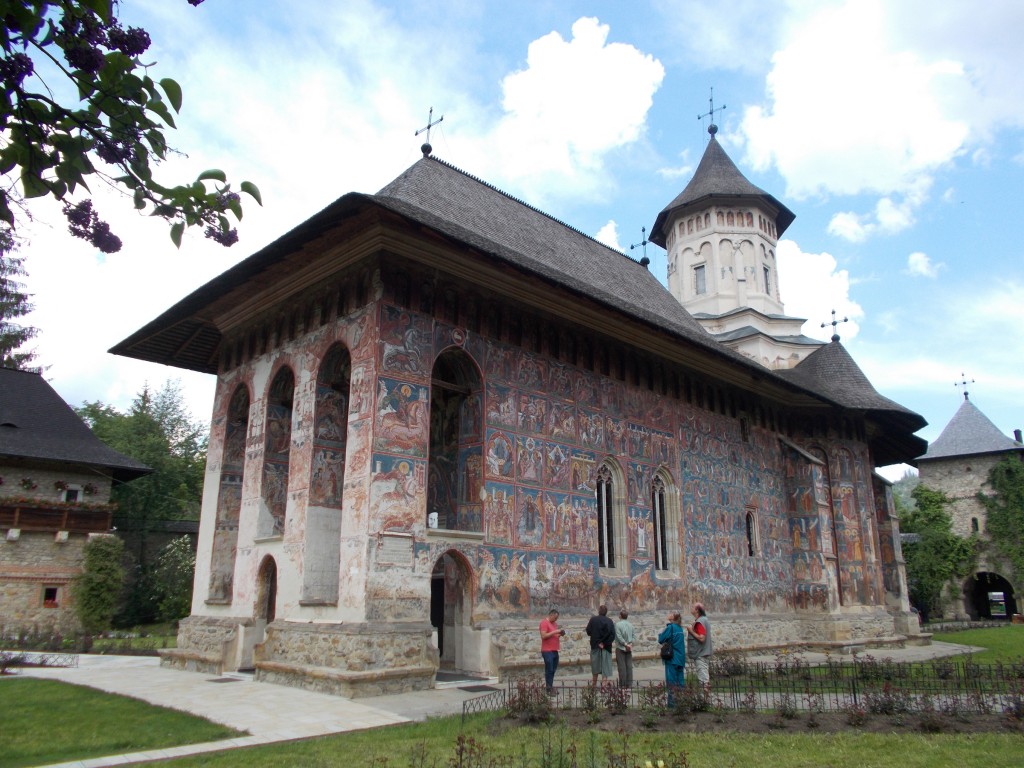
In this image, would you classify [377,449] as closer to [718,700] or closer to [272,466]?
[272,466]

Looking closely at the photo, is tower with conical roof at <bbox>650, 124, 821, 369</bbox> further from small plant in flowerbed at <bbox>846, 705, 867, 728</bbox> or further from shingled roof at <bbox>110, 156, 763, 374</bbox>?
small plant in flowerbed at <bbox>846, 705, 867, 728</bbox>

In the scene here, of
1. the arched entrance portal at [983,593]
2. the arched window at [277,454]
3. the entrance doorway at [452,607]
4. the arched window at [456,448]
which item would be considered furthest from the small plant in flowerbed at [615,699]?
the arched entrance portal at [983,593]

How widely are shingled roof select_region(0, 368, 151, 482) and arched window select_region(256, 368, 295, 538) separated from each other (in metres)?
12.5

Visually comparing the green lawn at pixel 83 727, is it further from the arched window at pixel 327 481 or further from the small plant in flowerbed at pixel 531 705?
the arched window at pixel 327 481

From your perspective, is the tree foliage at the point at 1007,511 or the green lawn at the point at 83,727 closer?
the green lawn at the point at 83,727

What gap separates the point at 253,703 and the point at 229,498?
703cm

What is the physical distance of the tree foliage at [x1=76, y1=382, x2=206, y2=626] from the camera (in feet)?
89.2

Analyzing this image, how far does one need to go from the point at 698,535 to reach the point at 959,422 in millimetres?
29989

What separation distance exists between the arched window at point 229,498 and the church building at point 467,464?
45mm

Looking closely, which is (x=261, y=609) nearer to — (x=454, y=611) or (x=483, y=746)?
(x=454, y=611)

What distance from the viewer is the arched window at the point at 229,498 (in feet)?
52.7

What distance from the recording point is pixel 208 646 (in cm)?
1487

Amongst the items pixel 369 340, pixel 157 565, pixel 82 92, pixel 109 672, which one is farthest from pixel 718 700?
pixel 157 565

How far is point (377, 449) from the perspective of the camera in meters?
12.2
